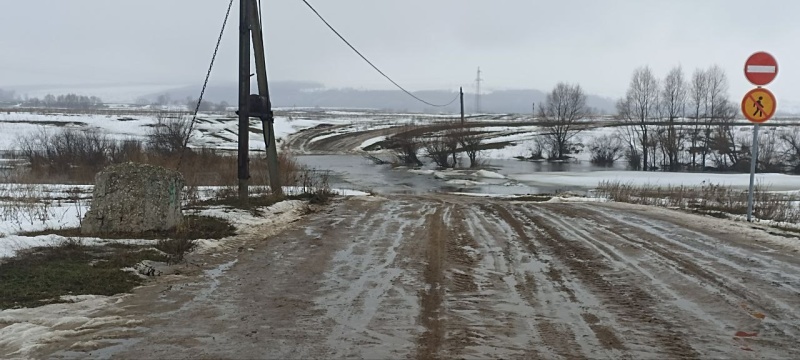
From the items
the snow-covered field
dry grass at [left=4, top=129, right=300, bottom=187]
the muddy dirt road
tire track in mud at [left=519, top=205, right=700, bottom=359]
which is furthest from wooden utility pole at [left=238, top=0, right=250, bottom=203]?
tire track in mud at [left=519, top=205, right=700, bottom=359]

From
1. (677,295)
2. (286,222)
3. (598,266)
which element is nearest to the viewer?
(677,295)

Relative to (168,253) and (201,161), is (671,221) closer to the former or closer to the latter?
(168,253)

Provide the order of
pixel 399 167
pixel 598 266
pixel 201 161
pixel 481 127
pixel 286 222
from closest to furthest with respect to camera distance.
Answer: pixel 598 266 < pixel 286 222 < pixel 201 161 < pixel 399 167 < pixel 481 127

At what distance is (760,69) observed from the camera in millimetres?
10555

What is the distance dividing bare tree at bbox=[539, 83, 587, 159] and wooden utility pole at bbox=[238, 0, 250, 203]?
47.5 metres

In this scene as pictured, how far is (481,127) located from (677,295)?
66.8 meters

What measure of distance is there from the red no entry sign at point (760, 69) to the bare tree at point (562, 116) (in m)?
47.7

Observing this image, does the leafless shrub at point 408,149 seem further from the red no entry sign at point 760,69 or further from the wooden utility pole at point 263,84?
the red no entry sign at point 760,69

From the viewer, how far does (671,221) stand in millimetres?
11484

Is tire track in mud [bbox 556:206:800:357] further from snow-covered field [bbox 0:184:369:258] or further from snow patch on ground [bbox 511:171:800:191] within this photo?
snow patch on ground [bbox 511:171:800:191]

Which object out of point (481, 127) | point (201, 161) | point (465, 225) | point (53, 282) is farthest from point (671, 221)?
point (481, 127)

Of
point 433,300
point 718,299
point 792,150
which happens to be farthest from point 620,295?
point 792,150

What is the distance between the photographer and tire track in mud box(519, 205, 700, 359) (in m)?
4.70

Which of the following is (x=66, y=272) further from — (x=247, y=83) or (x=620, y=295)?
(x=247, y=83)
